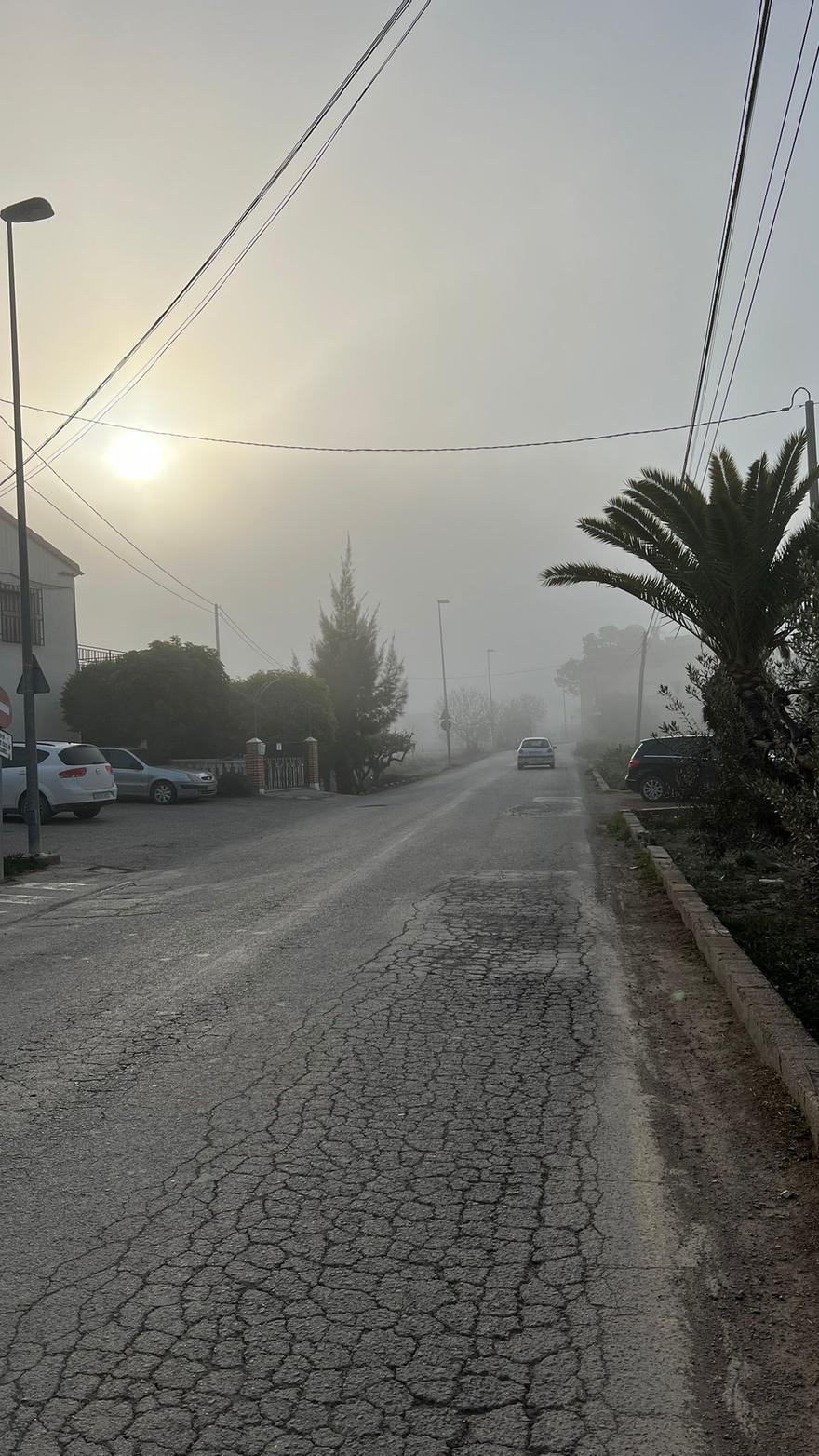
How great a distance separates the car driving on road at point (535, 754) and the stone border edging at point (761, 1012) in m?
37.6

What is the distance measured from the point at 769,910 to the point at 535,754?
37974mm

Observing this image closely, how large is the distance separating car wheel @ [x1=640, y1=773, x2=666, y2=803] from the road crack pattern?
1965cm

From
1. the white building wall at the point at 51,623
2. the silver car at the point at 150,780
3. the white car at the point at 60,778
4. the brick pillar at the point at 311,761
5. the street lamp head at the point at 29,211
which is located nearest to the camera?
the street lamp head at the point at 29,211

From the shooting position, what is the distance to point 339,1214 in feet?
12.0

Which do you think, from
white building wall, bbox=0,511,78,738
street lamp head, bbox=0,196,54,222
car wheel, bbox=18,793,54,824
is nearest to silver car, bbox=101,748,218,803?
white building wall, bbox=0,511,78,738

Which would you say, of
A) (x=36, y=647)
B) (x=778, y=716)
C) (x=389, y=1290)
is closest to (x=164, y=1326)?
(x=389, y=1290)

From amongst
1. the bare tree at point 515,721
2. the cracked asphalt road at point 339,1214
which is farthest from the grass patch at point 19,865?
the bare tree at point 515,721

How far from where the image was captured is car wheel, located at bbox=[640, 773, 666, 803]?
79.6 ft

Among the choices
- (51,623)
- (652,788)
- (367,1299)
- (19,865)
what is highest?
(51,623)

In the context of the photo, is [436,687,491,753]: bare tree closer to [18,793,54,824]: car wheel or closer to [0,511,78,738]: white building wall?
[0,511,78,738]: white building wall

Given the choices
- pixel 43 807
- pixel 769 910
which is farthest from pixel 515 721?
pixel 769 910

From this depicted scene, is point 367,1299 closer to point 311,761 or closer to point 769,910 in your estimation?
point 769,910

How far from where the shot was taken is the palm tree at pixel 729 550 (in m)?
12.5

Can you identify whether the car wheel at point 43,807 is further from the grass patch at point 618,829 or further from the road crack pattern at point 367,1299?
the road crack pattern at point 367,1299
